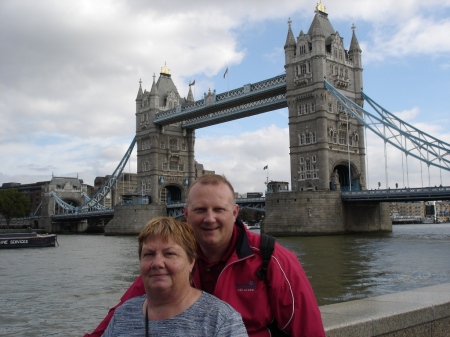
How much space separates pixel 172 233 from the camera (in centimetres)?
232

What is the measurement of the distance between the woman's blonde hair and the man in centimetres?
39

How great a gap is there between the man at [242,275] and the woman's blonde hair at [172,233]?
15.3 inches

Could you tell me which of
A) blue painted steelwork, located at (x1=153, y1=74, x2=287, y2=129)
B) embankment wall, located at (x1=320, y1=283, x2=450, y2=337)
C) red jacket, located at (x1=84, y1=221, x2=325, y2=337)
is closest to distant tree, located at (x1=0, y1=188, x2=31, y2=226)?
blue painted steelwork, located at (x1=153, y1=74, x2=287, y2=129)

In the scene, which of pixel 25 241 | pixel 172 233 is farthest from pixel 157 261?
pixel 25 241

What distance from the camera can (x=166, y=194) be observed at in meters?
61.8

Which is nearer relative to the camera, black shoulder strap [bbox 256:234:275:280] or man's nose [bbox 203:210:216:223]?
black shoulder strap [bbox 256:234:275:280]

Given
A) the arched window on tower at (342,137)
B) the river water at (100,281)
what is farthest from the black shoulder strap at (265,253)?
the arched window on tower at (342,137)

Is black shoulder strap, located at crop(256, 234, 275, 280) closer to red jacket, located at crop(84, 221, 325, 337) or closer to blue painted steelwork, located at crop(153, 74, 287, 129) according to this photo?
red jacket, located at crop(84, 221, 325, 337)

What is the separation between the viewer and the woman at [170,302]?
218 cm

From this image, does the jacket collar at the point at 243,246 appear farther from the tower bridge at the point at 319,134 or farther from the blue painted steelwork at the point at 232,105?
the blue painted steelwork at the point at 232,105

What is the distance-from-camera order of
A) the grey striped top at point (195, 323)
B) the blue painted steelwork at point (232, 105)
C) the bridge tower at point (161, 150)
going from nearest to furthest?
the grey striped top at point (195, 323), the blue painted steelwork at point (232, 105), the bridge tower at point (161, 150)

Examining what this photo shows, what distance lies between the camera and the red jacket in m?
2.62

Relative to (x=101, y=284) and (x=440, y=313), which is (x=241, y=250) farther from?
(x=101, y=284)

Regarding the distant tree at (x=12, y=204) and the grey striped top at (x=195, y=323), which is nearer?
the grey striped top at (x=195, y=323)
